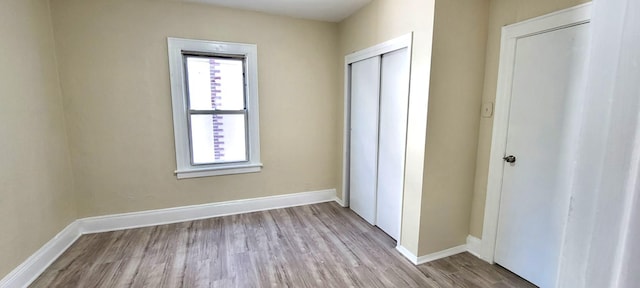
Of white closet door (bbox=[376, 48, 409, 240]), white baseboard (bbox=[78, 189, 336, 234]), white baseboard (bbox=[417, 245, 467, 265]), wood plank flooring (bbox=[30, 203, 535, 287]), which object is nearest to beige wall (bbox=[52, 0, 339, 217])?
white baseboard (bbox=[78, 189, 336, 234])

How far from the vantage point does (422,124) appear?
229 centimetres

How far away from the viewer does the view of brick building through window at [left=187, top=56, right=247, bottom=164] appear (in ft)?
10.5

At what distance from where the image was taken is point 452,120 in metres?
2.35

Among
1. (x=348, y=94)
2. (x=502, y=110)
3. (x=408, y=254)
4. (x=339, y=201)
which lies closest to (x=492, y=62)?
(x=502, y=110)

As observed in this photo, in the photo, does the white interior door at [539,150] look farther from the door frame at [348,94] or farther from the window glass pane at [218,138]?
the window glass pane at [218,138]

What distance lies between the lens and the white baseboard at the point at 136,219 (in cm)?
215

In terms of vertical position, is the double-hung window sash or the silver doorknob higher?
the double-hung window sash

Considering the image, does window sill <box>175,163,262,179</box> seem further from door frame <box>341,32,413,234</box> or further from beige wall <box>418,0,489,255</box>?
beige wall <box>418,0,489,255</box>

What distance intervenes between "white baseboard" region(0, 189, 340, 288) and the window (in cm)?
44

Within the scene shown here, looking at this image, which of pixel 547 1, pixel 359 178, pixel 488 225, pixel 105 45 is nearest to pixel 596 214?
pixel 547 1

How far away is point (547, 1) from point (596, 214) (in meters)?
2.34

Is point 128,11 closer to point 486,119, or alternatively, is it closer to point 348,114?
point 348,114

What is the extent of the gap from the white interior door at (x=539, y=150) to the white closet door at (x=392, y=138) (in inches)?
33.3

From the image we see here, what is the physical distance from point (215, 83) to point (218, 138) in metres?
0.67
